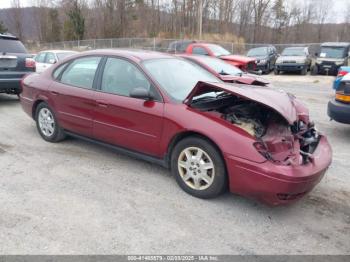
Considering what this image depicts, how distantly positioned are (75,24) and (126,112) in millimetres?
40740

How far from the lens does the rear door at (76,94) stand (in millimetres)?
4852

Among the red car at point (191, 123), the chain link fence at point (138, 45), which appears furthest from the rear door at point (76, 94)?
the chain link fence at point (138, 45)

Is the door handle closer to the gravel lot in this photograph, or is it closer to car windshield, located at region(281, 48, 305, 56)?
the gravel lot

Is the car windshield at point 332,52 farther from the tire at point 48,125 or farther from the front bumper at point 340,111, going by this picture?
the tire at point 48,125

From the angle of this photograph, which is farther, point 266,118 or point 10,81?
point 10,81

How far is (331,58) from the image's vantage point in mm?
19219

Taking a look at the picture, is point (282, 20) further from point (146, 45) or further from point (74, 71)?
point (74, 71)

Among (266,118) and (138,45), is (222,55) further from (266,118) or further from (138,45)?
(138,45)

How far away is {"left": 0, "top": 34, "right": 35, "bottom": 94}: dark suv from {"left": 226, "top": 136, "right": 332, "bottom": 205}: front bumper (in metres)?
6.53

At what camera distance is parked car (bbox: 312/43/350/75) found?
19.0 m

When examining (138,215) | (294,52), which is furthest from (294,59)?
(138,215)

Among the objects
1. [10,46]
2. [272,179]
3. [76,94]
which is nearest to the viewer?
[272,179]

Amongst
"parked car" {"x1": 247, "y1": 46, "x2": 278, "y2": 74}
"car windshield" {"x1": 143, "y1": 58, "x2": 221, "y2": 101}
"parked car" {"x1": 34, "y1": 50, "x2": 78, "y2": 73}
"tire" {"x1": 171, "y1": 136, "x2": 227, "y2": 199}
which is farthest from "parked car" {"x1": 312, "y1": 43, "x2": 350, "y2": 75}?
"tire" {"x1": 171, "y1": 136, "x2": 227, "y2": 199}

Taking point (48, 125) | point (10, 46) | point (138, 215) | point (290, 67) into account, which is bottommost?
point (138, 215)
